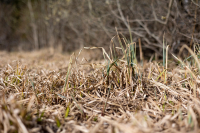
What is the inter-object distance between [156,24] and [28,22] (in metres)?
7.58

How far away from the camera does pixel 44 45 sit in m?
7.29

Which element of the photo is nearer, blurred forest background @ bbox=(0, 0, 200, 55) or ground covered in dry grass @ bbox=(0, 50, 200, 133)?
ground covered in dry grass @ bbox=(0, 50, 200, 133)

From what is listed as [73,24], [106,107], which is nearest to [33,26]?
[73,24]

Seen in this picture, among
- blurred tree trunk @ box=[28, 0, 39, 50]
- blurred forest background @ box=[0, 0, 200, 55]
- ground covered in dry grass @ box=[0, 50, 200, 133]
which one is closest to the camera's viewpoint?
ground covered in dry grass @ box=[0, 50, 200, 133]

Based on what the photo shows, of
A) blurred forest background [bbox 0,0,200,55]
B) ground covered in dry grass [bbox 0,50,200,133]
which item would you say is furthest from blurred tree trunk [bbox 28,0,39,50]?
ground covered in dry grass [bbox 0,50,200,133]

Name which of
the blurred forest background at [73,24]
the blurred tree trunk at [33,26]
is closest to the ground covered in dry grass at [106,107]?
the blurred forest background at [73,24]

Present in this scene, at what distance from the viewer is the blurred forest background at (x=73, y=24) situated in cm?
274

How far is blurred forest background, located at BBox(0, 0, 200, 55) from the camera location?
8.98ft

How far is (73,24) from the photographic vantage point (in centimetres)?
465

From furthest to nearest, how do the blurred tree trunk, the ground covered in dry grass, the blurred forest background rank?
the blurred tree trunk < the blurred forest background < the ground covered in dry grass

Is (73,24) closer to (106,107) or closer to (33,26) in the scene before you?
(33,26)

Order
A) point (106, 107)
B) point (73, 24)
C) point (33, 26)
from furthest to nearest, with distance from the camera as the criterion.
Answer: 1. point (33, 26)
2. point (73, 24)
3. point (106, 107)

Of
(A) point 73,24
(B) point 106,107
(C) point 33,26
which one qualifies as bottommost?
(B) point 106,107

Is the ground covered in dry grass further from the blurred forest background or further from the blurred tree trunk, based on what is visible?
the blurred tree trunk
